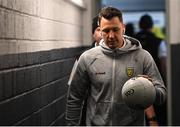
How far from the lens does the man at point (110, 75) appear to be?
3.28 meters

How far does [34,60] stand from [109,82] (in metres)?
0.85

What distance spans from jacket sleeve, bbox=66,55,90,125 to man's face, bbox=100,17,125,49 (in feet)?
0.90

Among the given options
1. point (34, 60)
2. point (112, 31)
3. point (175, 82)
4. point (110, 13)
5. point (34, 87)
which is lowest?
point (175, 82)

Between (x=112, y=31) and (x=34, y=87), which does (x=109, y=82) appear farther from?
(x=34, y=87)

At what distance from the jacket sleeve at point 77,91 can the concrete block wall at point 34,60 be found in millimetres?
387

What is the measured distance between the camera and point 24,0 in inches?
138

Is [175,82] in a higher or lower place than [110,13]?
lower

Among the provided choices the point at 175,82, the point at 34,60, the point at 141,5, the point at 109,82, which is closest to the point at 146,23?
the point at 175,82

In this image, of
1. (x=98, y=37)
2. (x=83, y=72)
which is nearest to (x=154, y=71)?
(x=83, y=72)

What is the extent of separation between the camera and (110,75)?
3295mm

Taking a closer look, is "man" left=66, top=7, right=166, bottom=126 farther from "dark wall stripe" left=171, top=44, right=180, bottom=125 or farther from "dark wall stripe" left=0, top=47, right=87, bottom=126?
"dark wall stripe" left=171, top=44, right=180, bottom=125

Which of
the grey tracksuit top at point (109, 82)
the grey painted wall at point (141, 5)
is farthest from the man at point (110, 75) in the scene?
the grey painted wall at point (141, 5)

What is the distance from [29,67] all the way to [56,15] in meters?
1.44

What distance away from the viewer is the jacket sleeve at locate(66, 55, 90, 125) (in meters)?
3.39
